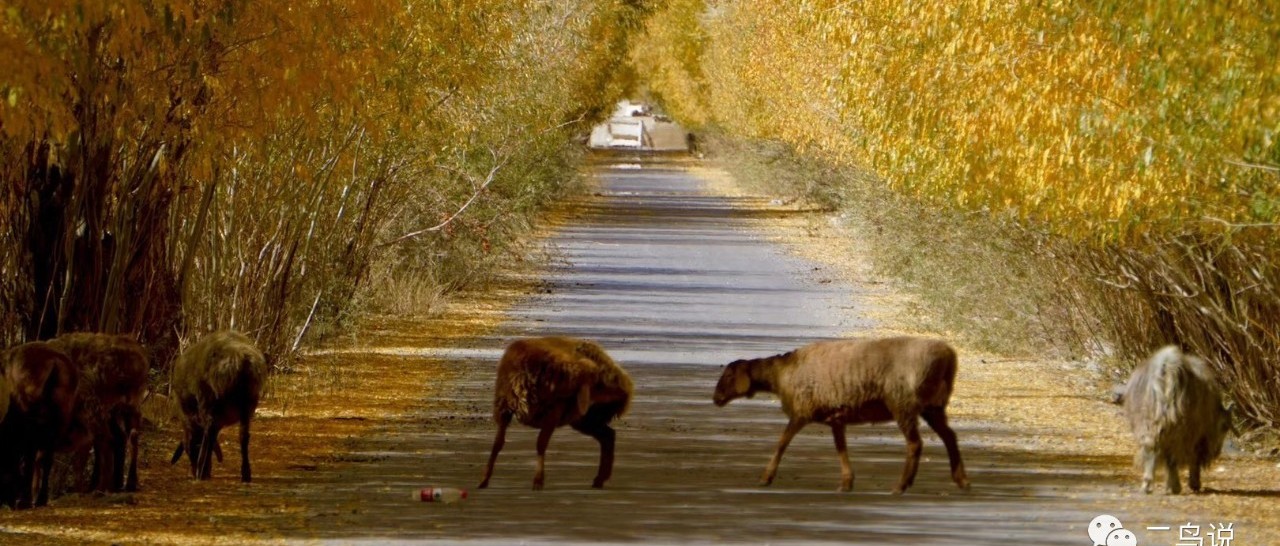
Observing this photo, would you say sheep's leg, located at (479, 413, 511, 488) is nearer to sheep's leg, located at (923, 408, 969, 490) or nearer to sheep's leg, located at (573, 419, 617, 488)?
sheep's leg, located at (573, 419, 617, 488)

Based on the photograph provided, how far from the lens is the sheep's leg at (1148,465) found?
11406 mm

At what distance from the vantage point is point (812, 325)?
23.7 metres

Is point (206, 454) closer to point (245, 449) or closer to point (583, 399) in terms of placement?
point (245, 449)

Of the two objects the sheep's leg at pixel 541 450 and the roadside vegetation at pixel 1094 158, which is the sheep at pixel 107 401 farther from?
the roadside vegetation at pixel 1094 158

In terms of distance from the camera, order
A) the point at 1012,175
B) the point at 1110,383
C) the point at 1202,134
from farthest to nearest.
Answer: the point at 1110,383, the point at 1012,175, the point at 1202,134

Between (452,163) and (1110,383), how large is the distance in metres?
9.48

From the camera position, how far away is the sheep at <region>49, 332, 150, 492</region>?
11055 millimetres

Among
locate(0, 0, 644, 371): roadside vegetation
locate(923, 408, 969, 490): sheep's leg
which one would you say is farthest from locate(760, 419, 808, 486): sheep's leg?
locate(0, 0, 644, 371): roadside vegetation

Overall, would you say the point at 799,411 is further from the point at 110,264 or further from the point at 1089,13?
the point at 110,264

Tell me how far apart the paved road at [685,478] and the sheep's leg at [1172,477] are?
37 centimetres

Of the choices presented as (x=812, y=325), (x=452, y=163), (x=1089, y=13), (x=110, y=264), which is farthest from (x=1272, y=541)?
(x=452, y=163)

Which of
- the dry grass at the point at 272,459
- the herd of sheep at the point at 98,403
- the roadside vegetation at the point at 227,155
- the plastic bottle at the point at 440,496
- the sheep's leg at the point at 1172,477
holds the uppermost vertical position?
the roadside vegetation at the point at 227,155

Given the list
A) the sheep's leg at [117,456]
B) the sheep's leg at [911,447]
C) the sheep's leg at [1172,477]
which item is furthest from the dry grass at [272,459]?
the sheep's leg at [1172,477]

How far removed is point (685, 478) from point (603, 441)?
0.83 m
